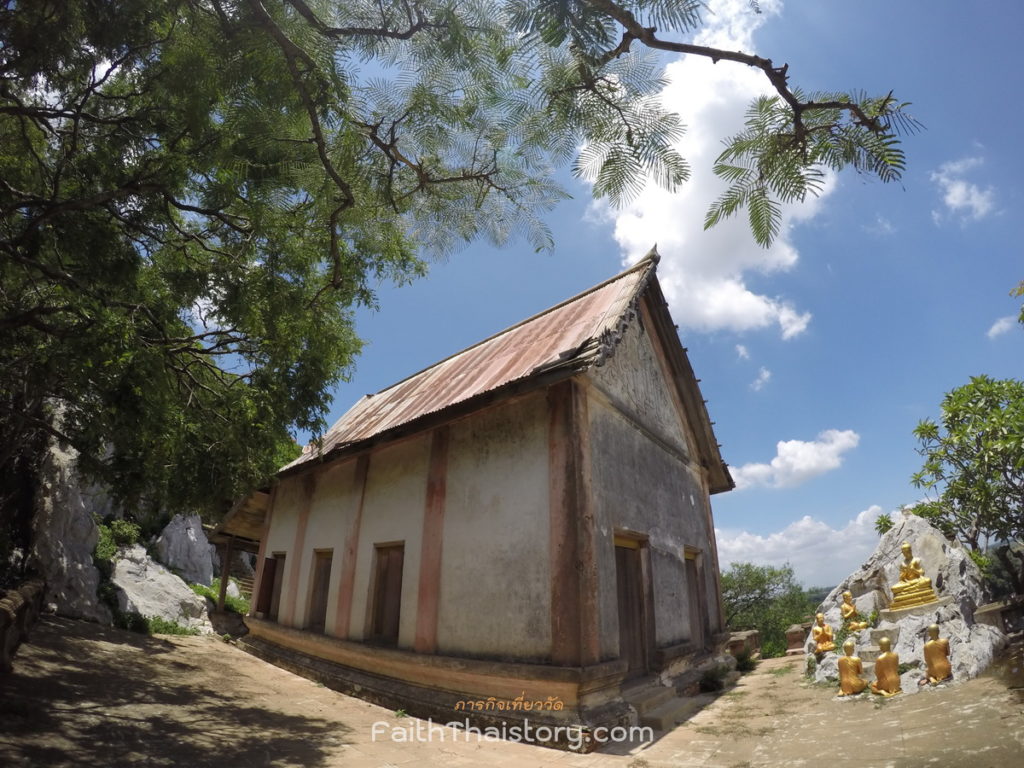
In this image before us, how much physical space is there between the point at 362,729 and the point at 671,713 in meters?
3.95

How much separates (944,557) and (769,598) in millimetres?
26214

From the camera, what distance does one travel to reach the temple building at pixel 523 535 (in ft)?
20.7

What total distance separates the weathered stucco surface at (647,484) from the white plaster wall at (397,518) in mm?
2930

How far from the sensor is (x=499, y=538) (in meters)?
7.07

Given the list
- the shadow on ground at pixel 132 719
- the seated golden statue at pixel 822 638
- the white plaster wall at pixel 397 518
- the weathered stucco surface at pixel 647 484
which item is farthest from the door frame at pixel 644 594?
the shadow on ground at pixel 132 719

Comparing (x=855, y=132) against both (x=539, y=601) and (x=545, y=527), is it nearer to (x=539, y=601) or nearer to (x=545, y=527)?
(x=545, y=527)

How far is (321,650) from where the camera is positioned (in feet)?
31.2

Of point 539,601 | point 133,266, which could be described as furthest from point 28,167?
point 539,601

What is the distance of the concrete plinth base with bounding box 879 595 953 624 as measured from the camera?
8.98m

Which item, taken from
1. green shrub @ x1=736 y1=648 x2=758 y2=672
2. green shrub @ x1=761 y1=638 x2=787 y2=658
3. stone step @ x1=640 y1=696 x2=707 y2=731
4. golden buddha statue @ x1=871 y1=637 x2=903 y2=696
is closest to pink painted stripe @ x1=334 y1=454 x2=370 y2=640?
stone step @ x1=640 y1=696 x2=707 y2=731

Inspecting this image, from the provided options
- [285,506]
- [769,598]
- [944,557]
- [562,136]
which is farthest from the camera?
[769,598]

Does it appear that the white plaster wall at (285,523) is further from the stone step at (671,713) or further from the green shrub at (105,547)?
the stone step at (671,713)

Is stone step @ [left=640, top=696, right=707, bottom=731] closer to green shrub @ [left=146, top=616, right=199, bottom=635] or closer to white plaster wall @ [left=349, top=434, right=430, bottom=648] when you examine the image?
white plaster wall @ [left=349, top=434, right=430, bottom=648]

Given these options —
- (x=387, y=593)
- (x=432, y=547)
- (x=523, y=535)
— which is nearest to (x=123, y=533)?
(x=387, y=593)
